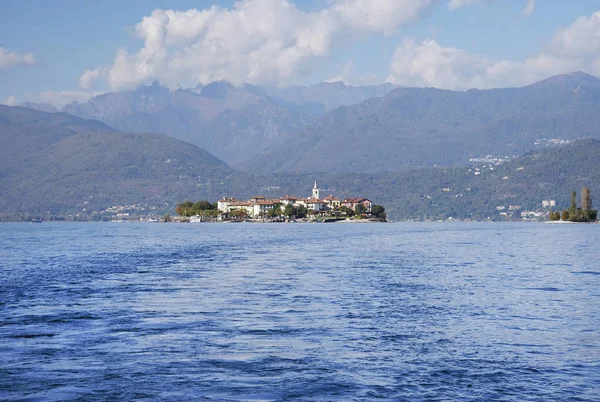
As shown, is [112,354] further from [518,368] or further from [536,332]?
[536,332]

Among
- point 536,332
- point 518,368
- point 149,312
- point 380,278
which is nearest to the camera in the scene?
point 518,368

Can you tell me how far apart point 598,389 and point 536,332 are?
8.64 metres

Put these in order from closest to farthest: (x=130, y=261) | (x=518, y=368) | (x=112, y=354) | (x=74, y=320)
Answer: (x=518, y=368), (x=112, y=354), (x=74, y=320), (x=130, y=261)

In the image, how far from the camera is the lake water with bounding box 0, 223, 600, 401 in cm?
1992

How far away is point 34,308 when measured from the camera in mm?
34719

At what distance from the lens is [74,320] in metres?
31.0

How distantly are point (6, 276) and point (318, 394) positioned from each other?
123 ft

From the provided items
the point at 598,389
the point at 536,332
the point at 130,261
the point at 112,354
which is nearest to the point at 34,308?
the point at 112,354

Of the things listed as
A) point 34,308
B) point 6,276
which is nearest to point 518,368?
point 34,308

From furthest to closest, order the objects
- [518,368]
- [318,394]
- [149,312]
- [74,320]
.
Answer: [149,312], [74,320], [518,368], [318,394]

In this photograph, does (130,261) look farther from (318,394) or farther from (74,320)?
(318,394)

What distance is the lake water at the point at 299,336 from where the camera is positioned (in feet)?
65.4

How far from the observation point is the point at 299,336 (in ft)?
88.9

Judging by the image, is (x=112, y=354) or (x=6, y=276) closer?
(x=112, y=354)
